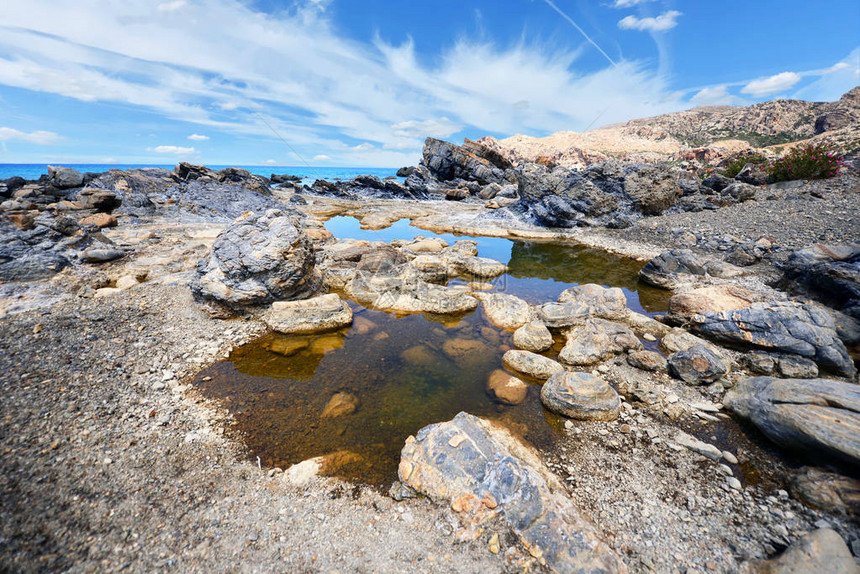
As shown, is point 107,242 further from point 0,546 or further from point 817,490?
point 817,490

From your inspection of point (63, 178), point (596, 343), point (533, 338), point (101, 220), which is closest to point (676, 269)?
point (596, 343)

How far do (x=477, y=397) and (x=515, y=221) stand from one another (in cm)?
2951

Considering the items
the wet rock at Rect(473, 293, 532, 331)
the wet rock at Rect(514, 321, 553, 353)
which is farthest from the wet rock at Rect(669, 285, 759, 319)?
the wet rock at Rect(473, 293, 532, 331)

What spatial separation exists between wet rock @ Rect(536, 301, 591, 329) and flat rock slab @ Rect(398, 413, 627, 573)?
589cm

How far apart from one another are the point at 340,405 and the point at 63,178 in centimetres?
4105

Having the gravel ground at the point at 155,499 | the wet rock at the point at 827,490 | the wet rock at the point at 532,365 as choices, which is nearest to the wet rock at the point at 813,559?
the wet rock at the point at 827,490

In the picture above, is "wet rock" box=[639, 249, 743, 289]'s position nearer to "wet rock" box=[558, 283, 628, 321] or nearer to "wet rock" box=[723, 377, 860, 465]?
"wet rock" box=[558, 283, 628, 321]

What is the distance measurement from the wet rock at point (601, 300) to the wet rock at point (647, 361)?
2.65 meters

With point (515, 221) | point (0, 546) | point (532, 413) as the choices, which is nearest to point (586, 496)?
point (532, 413)

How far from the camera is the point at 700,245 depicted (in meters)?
20.9

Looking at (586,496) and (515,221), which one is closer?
(586,496)

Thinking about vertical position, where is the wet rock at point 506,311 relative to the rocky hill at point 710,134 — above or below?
below

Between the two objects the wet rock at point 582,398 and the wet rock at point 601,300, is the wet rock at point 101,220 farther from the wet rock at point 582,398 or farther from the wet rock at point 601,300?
the wet rock at point 601,300

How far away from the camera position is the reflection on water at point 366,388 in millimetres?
6473
